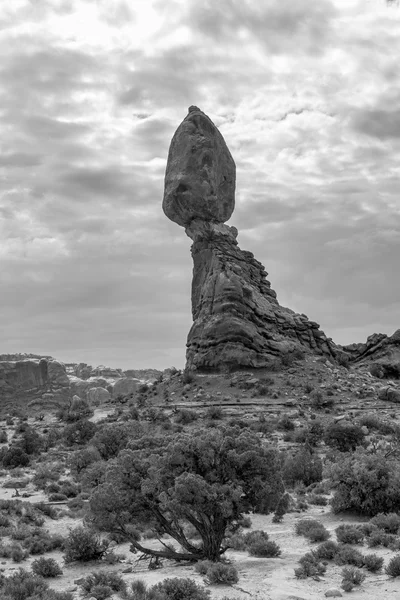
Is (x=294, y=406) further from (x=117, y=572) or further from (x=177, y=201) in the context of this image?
(x=117, y=572)

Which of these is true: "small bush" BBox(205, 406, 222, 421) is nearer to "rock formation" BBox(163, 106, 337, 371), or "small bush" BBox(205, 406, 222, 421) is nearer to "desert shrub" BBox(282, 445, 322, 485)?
"rock formation" BBox(163, 106, 337, 371)

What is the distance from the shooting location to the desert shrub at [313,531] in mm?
19891

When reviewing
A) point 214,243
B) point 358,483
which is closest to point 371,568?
point 358,483

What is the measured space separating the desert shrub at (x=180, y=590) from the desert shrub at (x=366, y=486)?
11431 millimetres

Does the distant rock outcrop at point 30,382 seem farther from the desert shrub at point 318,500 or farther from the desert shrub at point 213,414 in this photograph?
the desert shrub at point 318,500

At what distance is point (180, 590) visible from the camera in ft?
43.4

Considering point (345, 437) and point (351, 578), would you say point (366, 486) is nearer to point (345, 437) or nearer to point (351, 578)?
point (351, 578)

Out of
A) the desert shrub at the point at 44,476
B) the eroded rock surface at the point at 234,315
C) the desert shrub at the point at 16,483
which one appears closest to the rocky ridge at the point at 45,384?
the eroded rock surface at the point at 234,315

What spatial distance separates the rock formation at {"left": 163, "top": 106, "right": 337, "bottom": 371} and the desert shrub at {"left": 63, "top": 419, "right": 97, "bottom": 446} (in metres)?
14.3

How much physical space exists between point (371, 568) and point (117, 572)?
658 centimetres

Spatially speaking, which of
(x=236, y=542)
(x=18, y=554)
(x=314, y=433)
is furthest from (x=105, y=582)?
(x=314, y=433)

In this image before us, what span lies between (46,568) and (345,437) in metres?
26.1

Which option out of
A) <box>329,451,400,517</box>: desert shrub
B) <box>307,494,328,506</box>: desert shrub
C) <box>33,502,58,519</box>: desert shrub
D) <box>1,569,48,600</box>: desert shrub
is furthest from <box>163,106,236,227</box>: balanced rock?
<box>1,569,48,600</box>: desert shrub

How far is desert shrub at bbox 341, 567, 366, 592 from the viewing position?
1417 centimetres
